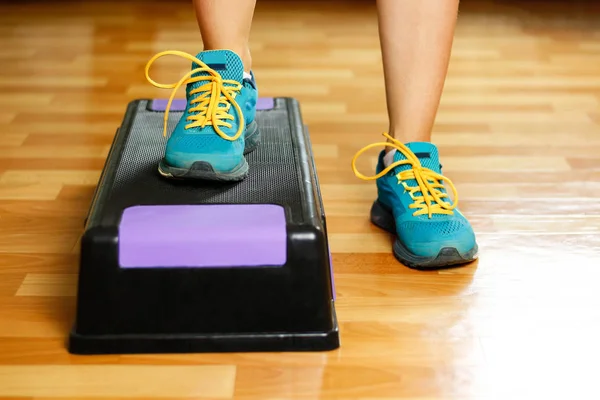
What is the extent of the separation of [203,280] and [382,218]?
1.38 ft

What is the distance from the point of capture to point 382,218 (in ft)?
4.19

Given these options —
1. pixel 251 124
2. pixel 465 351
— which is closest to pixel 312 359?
pixel 465 351

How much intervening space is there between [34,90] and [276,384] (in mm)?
1301

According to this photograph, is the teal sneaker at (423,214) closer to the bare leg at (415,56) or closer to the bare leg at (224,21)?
the bare leg at (415,56)

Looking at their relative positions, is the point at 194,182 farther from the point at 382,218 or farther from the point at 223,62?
the point at 382,218

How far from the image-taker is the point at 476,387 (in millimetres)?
900

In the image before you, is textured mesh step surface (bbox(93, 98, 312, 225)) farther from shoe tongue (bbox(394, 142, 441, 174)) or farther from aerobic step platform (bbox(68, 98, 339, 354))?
shoe tongue (bbox(394, 142, 441, 174))

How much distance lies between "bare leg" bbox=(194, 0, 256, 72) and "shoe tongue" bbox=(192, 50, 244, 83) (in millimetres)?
56

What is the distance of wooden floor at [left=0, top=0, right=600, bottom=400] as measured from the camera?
0.92 meters

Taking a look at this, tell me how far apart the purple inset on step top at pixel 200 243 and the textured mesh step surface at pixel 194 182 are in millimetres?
37

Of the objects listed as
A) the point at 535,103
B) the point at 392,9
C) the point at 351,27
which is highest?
the point at 392,9

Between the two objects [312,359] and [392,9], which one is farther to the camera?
[392,9]

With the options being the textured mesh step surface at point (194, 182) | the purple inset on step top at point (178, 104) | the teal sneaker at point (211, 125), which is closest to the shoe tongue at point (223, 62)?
the teal sneaker at point (211, 125)

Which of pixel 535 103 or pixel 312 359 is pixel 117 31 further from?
pixel 312 359
